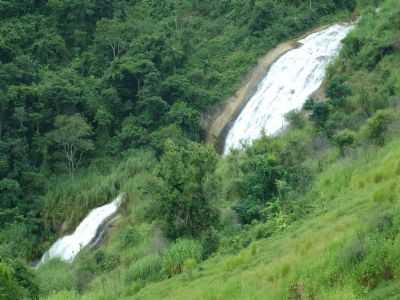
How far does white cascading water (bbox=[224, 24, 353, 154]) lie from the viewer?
29.6 m

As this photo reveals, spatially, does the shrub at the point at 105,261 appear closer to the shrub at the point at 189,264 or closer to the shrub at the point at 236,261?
the shrub at the point at 189,264

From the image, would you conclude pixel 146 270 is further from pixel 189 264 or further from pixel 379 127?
pixel 379 127

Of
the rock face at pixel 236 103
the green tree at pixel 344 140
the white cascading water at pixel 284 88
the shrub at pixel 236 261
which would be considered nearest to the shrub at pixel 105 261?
the green tree at pixel 344 140

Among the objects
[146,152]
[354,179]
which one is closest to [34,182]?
[146,152]

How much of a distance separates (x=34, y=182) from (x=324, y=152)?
14344 mm

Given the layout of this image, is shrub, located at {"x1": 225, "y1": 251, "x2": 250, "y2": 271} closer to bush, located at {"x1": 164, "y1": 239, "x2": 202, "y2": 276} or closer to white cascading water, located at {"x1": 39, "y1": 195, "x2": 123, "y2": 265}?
bush, located at {"x1": 164, "y1": 239, "x2": 202, "y2": 276}

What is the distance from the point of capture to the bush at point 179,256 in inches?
639

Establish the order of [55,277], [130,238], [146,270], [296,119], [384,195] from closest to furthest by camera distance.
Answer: [384,195] < [146,270] < [55,277] < [130,238] < [296,119]

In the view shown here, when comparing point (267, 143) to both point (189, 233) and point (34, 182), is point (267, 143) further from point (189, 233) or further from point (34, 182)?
point (34, 182)

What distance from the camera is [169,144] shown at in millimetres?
18844

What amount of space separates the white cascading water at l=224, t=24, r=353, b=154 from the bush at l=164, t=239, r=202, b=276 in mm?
11867

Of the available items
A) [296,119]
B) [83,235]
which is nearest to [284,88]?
[296,119]

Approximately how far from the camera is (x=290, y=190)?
18.3 m

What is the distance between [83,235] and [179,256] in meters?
11.3
